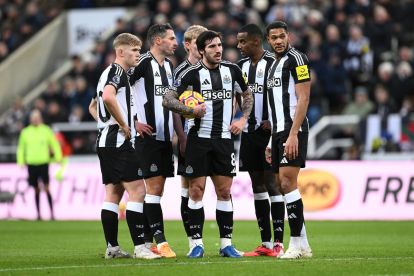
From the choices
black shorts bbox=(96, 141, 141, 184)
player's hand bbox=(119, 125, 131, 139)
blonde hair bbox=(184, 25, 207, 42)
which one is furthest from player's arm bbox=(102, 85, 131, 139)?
blonde hair bbox=(184, 25, 207, 42)

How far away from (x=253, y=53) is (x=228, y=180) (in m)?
1.71

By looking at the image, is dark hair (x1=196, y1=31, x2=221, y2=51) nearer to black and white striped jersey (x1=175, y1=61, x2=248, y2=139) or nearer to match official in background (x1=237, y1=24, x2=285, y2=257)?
black and white striped jersey (x1=175, y1=61, x2=248, y2=139)

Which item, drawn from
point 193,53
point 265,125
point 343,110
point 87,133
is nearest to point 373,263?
point 265,125

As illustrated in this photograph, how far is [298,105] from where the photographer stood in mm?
11562

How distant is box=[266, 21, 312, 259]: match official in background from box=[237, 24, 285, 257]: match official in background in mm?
713

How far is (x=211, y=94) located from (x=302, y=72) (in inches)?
42.8

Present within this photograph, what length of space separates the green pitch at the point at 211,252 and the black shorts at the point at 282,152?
1.07 meters

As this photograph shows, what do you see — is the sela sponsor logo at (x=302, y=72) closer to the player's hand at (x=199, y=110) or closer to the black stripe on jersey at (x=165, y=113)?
the player's hand at (x=199, y=110)

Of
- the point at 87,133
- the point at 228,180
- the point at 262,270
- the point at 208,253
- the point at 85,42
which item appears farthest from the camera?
the point at 85,42

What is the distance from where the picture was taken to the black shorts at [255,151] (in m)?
12.7

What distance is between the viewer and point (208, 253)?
12.8 metres

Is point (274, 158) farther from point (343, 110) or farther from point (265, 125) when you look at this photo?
point (343, 110)

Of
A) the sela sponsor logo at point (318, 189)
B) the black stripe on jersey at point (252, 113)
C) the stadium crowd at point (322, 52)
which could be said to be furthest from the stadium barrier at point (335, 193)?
the black stripe on jersey at point (252, 113)

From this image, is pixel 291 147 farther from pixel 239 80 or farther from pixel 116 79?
pixel 116 79
